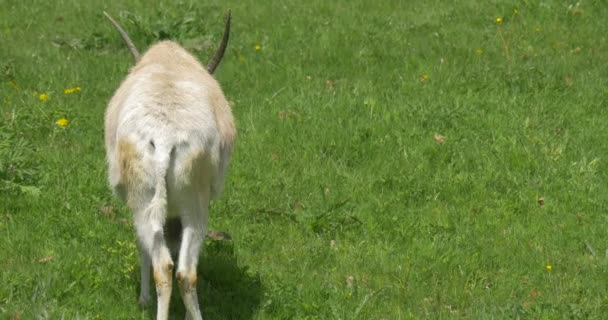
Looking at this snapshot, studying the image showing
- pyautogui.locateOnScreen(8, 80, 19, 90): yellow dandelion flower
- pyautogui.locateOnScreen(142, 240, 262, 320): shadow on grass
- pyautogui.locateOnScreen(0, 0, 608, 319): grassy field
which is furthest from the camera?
pyautogui.locateOnScreen(8, 80, 19, 90): yellow dandelion flower

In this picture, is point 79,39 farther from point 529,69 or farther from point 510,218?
point 510,218

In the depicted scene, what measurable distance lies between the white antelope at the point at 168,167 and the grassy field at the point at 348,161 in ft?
2.57

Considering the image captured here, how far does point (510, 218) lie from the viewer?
7.84 metres

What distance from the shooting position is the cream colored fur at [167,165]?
18.2 ft

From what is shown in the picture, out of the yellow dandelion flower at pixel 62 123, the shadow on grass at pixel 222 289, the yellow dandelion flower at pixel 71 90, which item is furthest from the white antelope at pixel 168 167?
the yellow dandelion flower at pixel 71 90

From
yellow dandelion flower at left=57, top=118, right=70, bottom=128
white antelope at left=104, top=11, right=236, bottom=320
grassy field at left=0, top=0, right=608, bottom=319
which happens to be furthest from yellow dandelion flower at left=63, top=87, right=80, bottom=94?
white antelope at left=104, top=11, right=236, bottom=320

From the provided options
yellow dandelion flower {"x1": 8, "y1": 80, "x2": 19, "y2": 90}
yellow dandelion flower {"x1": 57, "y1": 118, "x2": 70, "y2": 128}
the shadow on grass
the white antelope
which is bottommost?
yellow dandelion flower {"x1": 8, "y1": 80, "x2": 19, "y2": 90}

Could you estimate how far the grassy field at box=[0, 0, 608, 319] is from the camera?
6750 mm

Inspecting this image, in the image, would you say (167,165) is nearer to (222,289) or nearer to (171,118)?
(171,118)

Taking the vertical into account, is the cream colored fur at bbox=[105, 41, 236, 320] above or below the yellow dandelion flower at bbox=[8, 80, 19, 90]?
above

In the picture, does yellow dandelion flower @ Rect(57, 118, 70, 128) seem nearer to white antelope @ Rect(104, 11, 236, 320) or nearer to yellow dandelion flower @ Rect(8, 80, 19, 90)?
yellow dandelion flower @ Rect(8, 80, 19, 90)

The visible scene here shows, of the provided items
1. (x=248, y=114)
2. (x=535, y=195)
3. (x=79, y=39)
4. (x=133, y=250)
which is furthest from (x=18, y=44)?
(x=535, y=195)

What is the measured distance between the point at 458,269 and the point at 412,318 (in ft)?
2.69

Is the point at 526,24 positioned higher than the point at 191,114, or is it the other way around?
the point at 191,114
